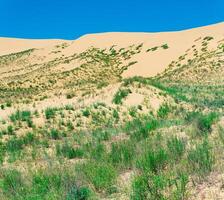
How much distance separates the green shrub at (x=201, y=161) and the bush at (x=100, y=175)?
3.80ft

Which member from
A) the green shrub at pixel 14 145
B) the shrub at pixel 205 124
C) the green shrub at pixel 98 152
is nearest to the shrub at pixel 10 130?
the green shrub at pixel 14 145

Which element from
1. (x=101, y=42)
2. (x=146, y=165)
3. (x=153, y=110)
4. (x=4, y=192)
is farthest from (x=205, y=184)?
(x=101, y=42)

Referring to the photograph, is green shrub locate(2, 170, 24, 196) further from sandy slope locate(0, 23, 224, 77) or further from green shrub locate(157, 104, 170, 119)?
sandy slope locate(0, 23, 224, 77)

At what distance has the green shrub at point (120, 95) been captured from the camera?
21.4m

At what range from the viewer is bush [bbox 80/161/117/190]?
667cm

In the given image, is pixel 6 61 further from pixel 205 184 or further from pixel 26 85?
pixel 205 184

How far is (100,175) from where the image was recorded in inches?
271

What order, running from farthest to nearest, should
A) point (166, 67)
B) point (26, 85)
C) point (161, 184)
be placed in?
point (166, 67)
point (26, 85)
point (161, 184)

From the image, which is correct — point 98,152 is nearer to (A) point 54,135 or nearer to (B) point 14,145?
(B) point 14,145

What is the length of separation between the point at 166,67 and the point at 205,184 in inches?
1909

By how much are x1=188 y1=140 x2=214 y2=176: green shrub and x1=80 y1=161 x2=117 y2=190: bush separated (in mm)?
1158

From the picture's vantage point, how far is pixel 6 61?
81375 mm

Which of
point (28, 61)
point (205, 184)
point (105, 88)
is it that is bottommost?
point (205, 184)

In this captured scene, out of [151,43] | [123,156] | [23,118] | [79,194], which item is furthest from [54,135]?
[151,43]
